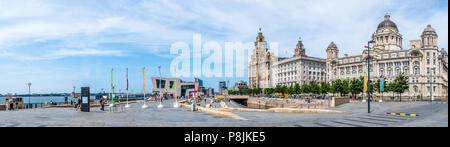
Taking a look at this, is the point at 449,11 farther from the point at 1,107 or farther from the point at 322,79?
the point at 322,79

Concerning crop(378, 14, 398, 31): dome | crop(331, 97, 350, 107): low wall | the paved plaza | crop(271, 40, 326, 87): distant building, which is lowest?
crop(331, 97, 350, 107): low wall

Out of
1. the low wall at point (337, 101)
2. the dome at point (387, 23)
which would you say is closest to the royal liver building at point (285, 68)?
the dome at point (387, 23)

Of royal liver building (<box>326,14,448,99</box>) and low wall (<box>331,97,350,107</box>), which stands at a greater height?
royal liver building (<box>326,14,448,99</box>)

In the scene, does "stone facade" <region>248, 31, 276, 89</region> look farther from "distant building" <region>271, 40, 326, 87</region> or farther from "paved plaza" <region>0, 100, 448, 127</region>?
"paved plaza" <region>0, 100, 448, 127</region>

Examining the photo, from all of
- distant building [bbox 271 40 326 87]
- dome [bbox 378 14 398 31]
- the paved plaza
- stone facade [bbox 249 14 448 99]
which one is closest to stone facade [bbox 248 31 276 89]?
stone facade [bbox 249 14 448 99]

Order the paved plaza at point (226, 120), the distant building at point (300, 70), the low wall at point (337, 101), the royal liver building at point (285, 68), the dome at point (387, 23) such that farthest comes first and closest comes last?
the royal liver building at point (285, 68), the distant building at point (300, 70), the dome at point (387, 23), the low wall at point (337, 101), the paved plaza at point (226, 120)

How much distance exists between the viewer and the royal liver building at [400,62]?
292 ft

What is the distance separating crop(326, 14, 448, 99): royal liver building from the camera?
8888 centimetres

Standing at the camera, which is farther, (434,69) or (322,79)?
(322,79)

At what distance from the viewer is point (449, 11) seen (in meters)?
11.1

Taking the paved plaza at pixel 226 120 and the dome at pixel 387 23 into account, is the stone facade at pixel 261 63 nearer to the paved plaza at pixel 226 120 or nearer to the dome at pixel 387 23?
the dome at pixel 387 23

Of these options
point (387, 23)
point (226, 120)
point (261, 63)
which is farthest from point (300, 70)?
point (226, 120)
